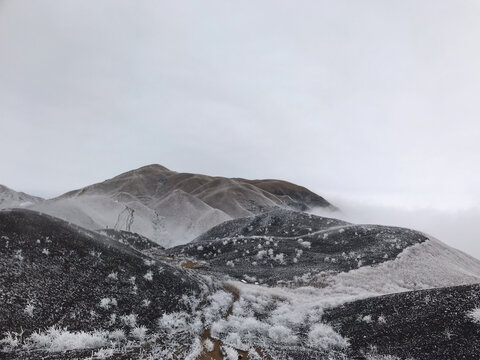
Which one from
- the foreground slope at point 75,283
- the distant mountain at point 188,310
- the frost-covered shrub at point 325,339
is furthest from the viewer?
the frost-covered shrub at point 325,339

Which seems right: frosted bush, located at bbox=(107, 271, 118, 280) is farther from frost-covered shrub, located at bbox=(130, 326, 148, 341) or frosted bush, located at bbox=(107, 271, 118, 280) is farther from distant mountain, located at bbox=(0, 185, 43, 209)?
distant mountain, located at bbox=(0, 185, 43, 209)

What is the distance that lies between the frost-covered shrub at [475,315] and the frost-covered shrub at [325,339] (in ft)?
16.0

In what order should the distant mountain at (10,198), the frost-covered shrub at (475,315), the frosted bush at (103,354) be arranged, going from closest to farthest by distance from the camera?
the frosted bush at (103,354), the frost-covered shrub at (475,315), the distant mountain at (10,198)

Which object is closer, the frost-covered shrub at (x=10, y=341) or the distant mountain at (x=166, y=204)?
the frost-covered shrub at (x=10, y=341)

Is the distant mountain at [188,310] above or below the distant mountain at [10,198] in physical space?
above

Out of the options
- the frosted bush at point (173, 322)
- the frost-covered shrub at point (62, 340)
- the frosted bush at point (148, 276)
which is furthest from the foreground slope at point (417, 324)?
the frost-covered shrub at point (62, 340)

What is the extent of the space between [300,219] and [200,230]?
4031cm

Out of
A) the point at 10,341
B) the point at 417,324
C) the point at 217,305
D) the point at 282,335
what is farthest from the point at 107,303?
the point at 417,324

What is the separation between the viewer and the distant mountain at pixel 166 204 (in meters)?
72.4

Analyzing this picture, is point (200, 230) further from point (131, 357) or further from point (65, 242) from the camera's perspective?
point (131, 357)

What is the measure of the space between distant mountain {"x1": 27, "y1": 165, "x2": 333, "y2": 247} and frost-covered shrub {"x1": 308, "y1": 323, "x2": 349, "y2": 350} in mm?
53040

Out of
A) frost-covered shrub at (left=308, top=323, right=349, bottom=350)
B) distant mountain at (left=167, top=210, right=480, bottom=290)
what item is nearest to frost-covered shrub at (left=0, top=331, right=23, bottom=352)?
frost-covered shrub at (left=308, top=323, right=349, bottom=350)

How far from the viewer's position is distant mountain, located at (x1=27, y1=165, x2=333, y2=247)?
238 feet

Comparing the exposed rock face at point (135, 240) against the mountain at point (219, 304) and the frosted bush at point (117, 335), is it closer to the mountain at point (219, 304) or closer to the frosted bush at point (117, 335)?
the mountain at point (219, 304)
